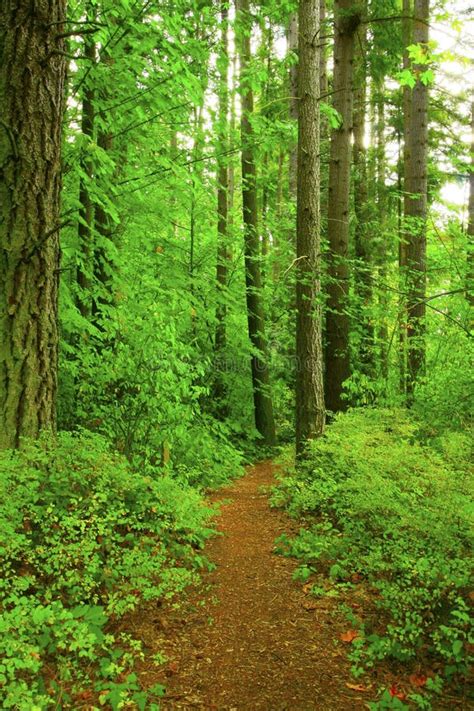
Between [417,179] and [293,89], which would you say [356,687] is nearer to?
[417,179]

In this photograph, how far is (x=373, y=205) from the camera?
1198 centimetres

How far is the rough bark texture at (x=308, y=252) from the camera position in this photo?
789 centimetres

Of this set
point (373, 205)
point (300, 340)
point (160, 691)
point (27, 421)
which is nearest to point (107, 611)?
point (160, 691)

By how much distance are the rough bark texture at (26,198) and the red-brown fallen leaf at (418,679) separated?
343cm

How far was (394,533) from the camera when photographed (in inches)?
175

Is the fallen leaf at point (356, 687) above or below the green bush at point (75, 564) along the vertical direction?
below

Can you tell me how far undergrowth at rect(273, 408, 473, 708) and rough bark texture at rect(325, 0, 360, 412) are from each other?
186 centimetres

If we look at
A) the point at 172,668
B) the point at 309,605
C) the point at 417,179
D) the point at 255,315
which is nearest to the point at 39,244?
the point at 172,668

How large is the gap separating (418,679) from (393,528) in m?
1.52

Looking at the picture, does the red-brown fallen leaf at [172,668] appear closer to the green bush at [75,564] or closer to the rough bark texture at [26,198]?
the green bush at [75,564]

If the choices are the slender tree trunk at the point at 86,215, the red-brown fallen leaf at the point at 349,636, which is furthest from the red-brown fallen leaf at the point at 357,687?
the slender tree trunk at the point at 86,215

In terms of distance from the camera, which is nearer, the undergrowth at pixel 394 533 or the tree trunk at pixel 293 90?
the undergrowth at pixel 394 533

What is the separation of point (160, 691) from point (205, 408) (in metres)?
8.76

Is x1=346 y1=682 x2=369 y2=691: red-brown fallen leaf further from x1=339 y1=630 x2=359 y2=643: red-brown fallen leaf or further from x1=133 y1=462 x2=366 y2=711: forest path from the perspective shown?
x1=339 y1=630 x2=359 y2=643: red-brown fallen leaf
